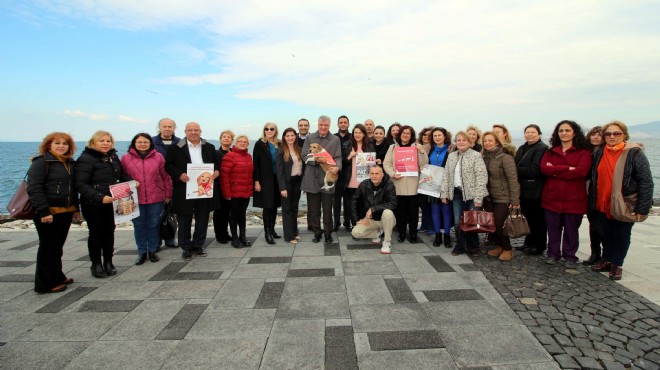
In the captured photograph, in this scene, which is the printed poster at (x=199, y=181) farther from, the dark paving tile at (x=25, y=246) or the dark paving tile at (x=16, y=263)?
the dark paving tile at (x=25, y=246)

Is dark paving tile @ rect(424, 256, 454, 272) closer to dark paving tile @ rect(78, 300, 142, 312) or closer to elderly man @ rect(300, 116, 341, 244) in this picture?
elderly man @ rect(300, 116, 341, 244)

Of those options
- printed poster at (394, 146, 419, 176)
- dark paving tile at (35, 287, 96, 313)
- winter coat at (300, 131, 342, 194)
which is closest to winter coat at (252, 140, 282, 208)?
winter coat at (300, 131, 342, 194)

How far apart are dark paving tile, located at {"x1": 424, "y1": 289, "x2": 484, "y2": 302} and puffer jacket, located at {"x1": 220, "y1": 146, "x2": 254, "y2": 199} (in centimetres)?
365

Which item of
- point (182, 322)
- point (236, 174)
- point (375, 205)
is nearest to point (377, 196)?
point (375, 205)

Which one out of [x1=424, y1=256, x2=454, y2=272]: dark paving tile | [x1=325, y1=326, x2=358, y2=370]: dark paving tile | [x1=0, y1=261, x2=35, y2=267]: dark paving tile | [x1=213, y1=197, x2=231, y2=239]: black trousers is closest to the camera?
[x1=325, y1=326, x2=358, y2=370]: dark paving tile

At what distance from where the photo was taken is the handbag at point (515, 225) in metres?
5.03

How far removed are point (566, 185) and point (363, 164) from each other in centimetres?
334

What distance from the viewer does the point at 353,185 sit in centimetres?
669

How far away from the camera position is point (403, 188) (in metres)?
6.24

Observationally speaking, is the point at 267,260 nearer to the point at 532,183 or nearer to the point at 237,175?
the point at 237,175

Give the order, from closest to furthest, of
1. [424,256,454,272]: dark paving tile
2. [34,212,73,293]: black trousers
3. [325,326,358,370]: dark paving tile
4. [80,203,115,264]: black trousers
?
1. [325,326,358,370]: dark paving tile
2. [34,212,73,293]: black trousers
3. [80,203,115,264]: black trousers
4. [424,256,454,272]: dark paving tile

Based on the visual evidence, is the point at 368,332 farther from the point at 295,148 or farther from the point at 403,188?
the point at 295,148

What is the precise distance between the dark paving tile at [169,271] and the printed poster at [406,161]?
4081 mm

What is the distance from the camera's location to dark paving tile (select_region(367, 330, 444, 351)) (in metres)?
3.00
